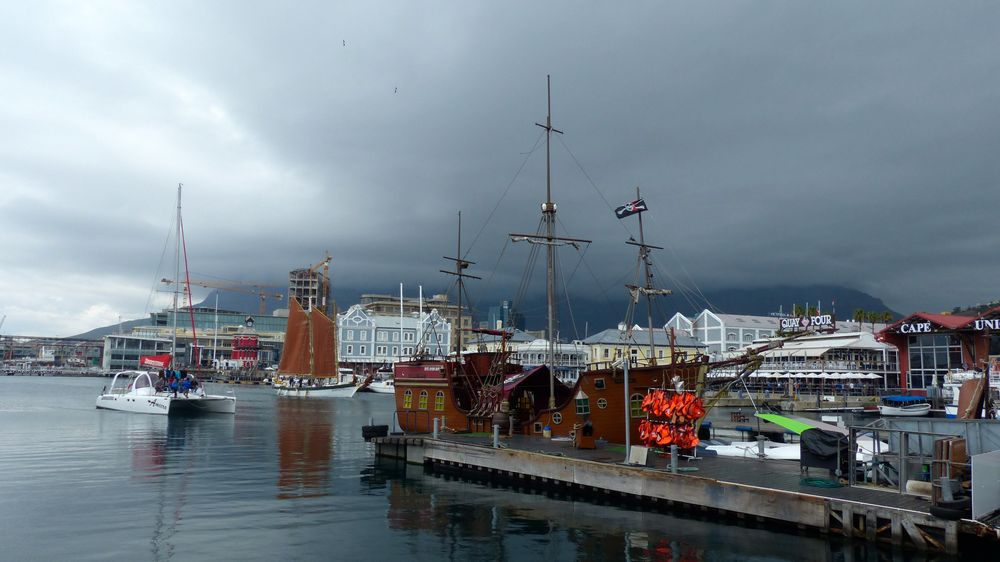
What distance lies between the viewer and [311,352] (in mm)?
107625

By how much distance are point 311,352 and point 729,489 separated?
314 ft

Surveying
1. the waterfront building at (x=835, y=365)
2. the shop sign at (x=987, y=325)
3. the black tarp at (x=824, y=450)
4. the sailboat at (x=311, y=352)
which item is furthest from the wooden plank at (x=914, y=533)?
the sailboat at (x=311, y=352)

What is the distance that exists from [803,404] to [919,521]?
68502 millimetres

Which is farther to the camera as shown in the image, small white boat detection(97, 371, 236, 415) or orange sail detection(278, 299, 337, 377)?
orange sail detection(278, 299, 337, 377)

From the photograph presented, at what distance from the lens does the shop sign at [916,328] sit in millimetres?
69750

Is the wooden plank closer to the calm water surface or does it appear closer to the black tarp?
the calm water surface

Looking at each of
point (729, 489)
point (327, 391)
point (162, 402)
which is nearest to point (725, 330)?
point (327, 391)

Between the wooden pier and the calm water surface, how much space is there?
1.87 ft

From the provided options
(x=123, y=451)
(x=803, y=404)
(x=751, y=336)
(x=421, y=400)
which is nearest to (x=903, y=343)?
(x=803, y=404)

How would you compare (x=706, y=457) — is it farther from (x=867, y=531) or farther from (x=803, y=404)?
(x=803, y=404)

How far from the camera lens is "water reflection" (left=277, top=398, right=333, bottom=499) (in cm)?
2651

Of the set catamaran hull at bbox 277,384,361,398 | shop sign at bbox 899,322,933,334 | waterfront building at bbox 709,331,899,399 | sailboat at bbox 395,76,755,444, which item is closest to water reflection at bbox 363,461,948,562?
sailboat at bbox 395,76,755,444

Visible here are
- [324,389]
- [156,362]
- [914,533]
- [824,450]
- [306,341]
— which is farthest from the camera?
[324,389]

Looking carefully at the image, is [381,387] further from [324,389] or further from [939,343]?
[939,343]
